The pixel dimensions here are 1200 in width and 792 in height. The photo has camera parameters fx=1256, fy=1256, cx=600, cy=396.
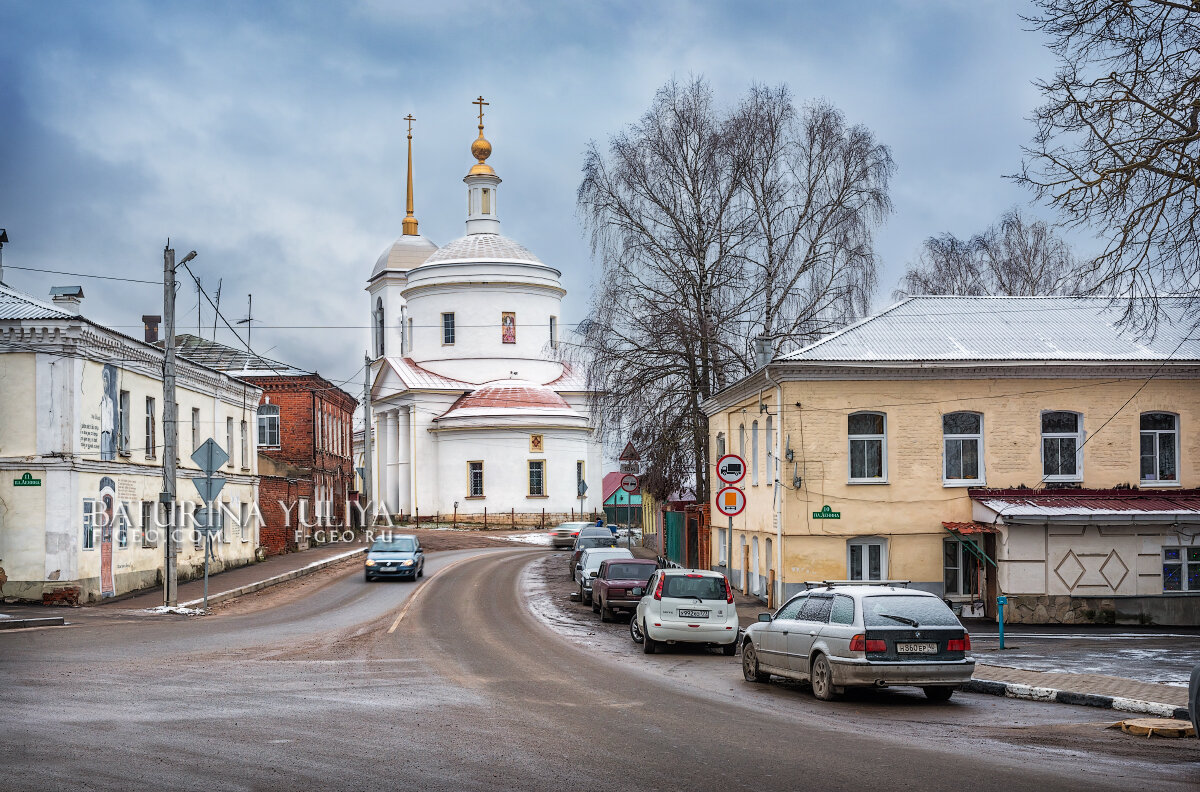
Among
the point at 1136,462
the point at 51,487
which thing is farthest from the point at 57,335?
the point at 1136,462

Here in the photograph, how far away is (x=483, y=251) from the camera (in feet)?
247

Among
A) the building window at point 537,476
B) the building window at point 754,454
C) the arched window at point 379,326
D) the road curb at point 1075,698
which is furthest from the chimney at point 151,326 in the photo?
the arched window at point 379,326

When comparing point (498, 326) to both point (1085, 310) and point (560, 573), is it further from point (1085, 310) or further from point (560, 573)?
point (1085, 310)

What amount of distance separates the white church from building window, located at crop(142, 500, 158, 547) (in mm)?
35343

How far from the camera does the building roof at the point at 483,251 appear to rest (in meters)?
74.7

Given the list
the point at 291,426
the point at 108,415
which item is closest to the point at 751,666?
the point at 108,415

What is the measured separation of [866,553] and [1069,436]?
5097 millimetres

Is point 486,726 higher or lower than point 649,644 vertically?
higher

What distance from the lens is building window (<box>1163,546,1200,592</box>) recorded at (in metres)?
26.1

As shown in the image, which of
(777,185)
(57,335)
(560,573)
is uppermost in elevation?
(777,185)

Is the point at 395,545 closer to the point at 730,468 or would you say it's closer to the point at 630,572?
the point at 630,572

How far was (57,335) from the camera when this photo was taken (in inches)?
1047

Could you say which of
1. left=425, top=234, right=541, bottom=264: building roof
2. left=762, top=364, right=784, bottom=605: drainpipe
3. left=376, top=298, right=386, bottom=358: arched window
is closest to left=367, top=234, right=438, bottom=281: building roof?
left=376, top=298, right=386, bottom=358: arched window

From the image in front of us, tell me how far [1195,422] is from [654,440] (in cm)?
1471
